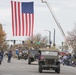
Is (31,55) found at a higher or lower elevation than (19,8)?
lower

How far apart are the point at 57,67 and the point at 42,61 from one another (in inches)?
52.0

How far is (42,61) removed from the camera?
33.7m

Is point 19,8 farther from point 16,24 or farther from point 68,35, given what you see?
point 68,35

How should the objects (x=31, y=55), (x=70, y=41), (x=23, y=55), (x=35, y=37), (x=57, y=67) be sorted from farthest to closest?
1. (x=35, y=37)
2. (x=70, y=41)
3. (x=23, y=55)
4. (x=31, y=55)
5. (x=57, y=67)

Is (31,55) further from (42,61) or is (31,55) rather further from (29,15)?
(42,61)

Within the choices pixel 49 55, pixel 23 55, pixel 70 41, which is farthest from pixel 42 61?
pixel 70 41

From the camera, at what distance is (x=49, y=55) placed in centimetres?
3453

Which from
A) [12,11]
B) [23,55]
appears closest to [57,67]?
[12,11]

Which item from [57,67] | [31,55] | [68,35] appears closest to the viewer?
[57,67]

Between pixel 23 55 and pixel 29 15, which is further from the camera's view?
pixel 23 55

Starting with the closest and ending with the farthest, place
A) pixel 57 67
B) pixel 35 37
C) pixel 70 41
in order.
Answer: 1. pixel 57 67
2. pixel 70 41
3. pixel 35 37

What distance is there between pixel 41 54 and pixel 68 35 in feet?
243

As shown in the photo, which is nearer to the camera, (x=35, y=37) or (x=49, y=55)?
(x=49, y=55)

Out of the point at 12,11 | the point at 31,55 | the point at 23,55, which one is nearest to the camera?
the point at 12,11
